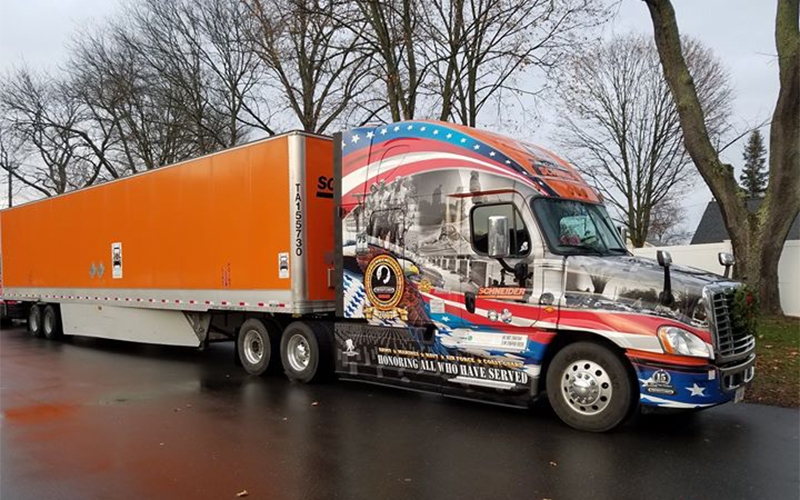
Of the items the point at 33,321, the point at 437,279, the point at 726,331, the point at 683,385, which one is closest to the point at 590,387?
the point at 683,385

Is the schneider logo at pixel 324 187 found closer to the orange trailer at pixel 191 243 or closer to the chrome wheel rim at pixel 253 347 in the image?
the orange trailer at pixel 191 243

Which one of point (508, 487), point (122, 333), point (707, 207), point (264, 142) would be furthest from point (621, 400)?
point (707, 207)

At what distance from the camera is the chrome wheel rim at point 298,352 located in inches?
372

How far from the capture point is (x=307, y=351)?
30.8ft

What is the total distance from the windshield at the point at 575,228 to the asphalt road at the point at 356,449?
195cm

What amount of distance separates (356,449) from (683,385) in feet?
10.4

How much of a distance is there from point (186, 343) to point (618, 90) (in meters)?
28.0

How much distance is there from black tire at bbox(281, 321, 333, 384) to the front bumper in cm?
456

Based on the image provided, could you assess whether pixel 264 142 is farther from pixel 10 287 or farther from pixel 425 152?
pixel 10 287

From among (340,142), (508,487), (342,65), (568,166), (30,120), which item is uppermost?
(30,120)

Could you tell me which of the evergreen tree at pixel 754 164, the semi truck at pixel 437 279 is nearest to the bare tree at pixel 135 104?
the semi truck at pixel 437 279

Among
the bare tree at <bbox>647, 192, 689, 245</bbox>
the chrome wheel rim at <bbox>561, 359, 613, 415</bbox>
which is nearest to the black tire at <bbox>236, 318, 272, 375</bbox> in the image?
the chrome wheel rim at <bbox>561, 359, 613, 415</bbox>

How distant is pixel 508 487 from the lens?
5.03 meters

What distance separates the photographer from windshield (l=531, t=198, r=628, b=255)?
6.91 meters
